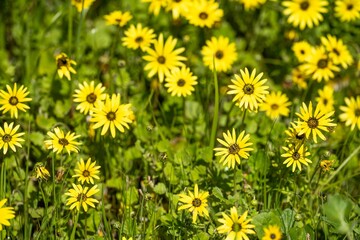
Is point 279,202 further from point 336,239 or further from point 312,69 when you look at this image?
point 312,69

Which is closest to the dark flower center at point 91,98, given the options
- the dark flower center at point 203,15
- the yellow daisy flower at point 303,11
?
the dark flower center at point 203,15

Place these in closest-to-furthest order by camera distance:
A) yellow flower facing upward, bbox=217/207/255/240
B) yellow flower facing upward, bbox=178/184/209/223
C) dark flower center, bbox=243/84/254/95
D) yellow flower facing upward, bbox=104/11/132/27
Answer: yellow flower facing upward, bbox=217/207/255/240
yellow flower facing upward, bbox=178/184/209/223
dark flower center, bbox=243/84/254/95
yellow flower facing upward, bbox=104/11/132/27

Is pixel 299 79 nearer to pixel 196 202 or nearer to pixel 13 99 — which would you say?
pixel 196 202

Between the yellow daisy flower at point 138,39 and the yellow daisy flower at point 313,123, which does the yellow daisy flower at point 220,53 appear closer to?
the yellow daisy flower at point 138,39

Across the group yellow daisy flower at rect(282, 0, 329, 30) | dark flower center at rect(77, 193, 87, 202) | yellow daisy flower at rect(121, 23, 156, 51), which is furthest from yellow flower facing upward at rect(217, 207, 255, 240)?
yellow daisy flower at rect(282, 0, 329, 30)

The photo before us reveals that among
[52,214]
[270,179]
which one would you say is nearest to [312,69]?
[270,179]

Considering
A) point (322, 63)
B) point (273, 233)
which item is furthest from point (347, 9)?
point (273, 233)

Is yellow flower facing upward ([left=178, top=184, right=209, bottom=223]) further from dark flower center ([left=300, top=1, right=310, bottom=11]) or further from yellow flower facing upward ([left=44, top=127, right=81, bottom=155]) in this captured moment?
dark flower center ([left=300, top=1, right=310, bottom=11])
